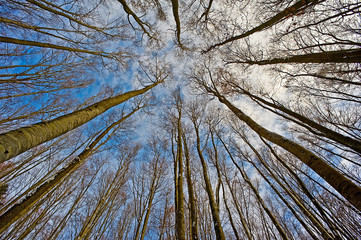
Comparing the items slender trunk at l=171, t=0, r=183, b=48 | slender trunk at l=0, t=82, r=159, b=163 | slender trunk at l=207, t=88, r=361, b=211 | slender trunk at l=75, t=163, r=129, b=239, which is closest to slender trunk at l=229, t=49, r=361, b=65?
slender trunk at l=207, t=88, r=361, b=211

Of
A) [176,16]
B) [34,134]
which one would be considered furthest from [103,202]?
[176,16]

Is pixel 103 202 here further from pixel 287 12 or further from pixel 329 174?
pixel 287 12

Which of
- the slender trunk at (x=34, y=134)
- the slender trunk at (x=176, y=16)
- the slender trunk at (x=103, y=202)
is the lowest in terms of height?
the slender trunk at (x=34, y=134)

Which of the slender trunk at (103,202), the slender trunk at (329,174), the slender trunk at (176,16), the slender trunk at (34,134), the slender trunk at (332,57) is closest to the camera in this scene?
the slender trunk at (34,134)

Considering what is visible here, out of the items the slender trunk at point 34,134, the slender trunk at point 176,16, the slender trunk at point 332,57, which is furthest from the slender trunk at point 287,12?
the slender trunk at point 34,134

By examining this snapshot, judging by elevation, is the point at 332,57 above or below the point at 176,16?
below

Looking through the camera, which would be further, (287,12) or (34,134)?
(287,12)

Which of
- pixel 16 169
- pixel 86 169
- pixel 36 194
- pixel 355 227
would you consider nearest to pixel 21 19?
pixel 36 194

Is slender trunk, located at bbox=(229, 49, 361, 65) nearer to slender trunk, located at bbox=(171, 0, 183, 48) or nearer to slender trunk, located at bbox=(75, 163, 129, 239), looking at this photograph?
slender trunk, located at bbox=(171, 0, 183, 48)

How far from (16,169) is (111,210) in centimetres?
570

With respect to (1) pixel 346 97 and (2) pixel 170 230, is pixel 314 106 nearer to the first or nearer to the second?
(1) pixel 346 97

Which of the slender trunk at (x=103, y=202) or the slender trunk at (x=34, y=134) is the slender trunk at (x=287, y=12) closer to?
the slender trunk at (x=34, y=134)

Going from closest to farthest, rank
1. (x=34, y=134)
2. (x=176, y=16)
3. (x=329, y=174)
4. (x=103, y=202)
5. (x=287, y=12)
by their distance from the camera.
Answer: (x=34, y=134)
(x=329, y=174)
(x=287, y=12)
(x=176, y=16)
(x=103, y=202)

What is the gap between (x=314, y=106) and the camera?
757cm
